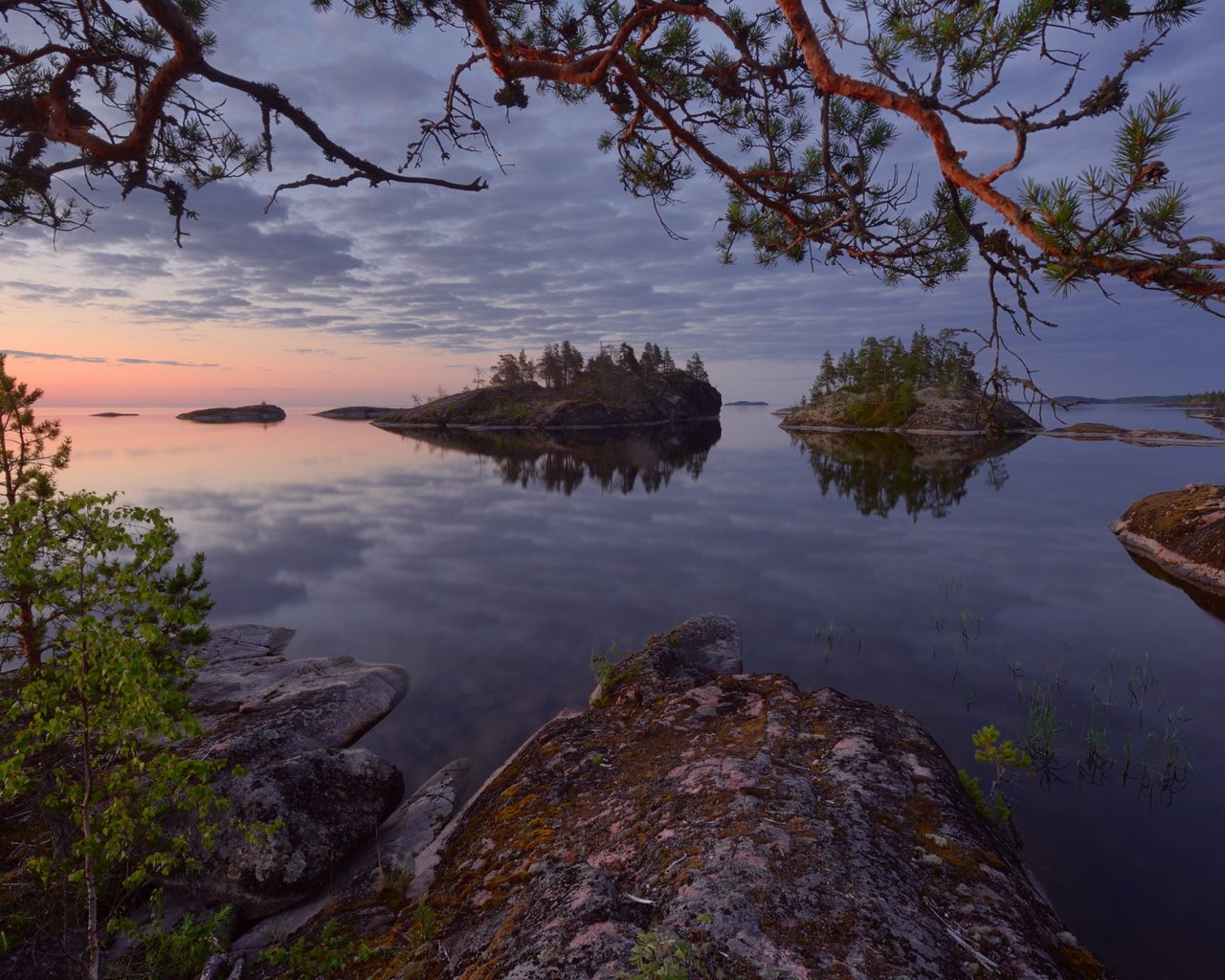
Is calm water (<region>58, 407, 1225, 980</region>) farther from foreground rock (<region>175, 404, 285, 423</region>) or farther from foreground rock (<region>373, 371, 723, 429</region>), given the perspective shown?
foreground rock (<region>175, 404, 285, 423</region>)

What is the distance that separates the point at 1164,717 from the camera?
1098 centimetres

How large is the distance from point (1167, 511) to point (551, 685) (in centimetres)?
2658

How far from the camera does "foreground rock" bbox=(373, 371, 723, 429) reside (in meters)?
123

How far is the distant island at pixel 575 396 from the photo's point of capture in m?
124

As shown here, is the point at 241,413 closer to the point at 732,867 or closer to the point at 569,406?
the point at 569,406

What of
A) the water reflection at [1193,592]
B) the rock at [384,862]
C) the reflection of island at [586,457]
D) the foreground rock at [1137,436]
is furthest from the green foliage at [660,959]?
the foreground rock at [1137,436]

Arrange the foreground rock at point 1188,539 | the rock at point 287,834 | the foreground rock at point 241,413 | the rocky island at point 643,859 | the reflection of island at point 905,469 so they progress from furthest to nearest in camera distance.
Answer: the foreground rock at point 241,413
the reflection of island at point 905,469
the foreground rock at point 1188,539
the rock at point 287,834
the rocky island at point 643,859

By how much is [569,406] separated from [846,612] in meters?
107

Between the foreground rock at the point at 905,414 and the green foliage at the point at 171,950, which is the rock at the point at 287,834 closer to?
the green foliage at the point at 171,950

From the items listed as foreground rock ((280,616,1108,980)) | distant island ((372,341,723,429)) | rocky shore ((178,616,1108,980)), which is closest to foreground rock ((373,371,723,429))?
distant island ((372,341,723,429))

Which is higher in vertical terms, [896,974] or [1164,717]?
[896,974]

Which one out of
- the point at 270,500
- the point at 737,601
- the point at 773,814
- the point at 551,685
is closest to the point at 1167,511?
the point at 737,601

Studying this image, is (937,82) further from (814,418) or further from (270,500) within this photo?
(814,418)

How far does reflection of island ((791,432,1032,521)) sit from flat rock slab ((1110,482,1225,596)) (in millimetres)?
7132
